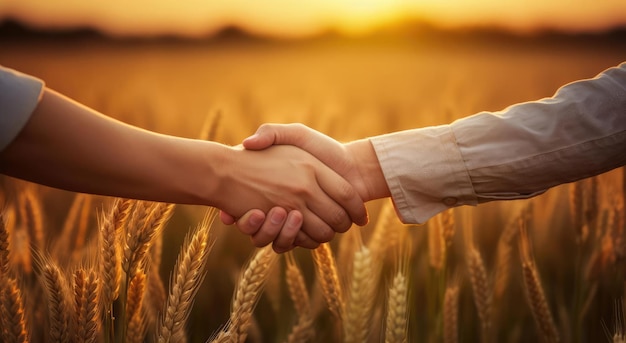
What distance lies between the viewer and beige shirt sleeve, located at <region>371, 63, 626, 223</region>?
5.95ft

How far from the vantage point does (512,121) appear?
6.18 feet

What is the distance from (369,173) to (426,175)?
0.24 metres

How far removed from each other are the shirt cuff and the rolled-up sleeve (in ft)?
3.35

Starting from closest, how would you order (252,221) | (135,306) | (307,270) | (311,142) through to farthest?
(135,306) < (252,221) < (311,142) < (307,270)

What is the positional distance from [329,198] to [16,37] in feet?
48.6

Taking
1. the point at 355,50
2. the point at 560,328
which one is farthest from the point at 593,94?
the point at 355,50

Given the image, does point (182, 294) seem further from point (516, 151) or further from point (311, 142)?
point (516, 151)

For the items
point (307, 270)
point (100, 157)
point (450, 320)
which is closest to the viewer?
point (100, 157)

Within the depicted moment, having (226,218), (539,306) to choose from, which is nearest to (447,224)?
(539,306)

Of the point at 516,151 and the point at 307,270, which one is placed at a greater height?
the point at 516,151

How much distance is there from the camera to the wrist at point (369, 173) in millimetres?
2051

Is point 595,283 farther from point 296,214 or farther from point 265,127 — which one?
point 265,127

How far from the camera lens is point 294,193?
6.81ft

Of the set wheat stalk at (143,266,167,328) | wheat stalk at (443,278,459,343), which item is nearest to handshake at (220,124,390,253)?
wheat stalk at (143,266,167,328)
